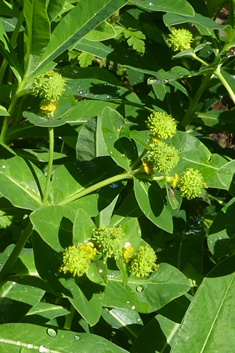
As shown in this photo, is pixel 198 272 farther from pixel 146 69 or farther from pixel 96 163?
pixel 146 69

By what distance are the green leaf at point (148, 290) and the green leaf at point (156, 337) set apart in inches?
9.6

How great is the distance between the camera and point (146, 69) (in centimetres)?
203

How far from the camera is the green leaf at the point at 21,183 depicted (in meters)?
1.40

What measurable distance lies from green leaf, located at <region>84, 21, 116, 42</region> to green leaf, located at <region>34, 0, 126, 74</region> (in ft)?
0.99

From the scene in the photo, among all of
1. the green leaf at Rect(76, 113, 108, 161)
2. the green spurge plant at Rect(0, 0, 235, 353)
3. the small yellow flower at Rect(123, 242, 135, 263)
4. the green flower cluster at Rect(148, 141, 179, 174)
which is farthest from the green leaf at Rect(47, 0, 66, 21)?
the small yellow flower at Rect(123, 242, 135, 263)

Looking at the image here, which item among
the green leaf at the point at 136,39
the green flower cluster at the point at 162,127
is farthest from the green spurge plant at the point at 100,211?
the green leaf at the point at 136,39

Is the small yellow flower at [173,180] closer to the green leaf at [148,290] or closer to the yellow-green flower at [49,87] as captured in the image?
the green leaf at [148,290]

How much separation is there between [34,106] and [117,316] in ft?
2.75

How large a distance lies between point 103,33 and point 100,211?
0.70 m

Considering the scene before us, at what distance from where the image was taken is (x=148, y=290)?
1442 mm

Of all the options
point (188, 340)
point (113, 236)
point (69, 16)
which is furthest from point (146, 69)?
point (188, 340)

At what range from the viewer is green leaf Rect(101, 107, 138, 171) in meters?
1.44

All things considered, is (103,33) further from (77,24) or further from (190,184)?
(190,184)

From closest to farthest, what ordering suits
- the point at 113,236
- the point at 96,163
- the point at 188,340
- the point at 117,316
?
the point at 113,236, the point at 188,340, the point at 96,163, the point at 117,316
